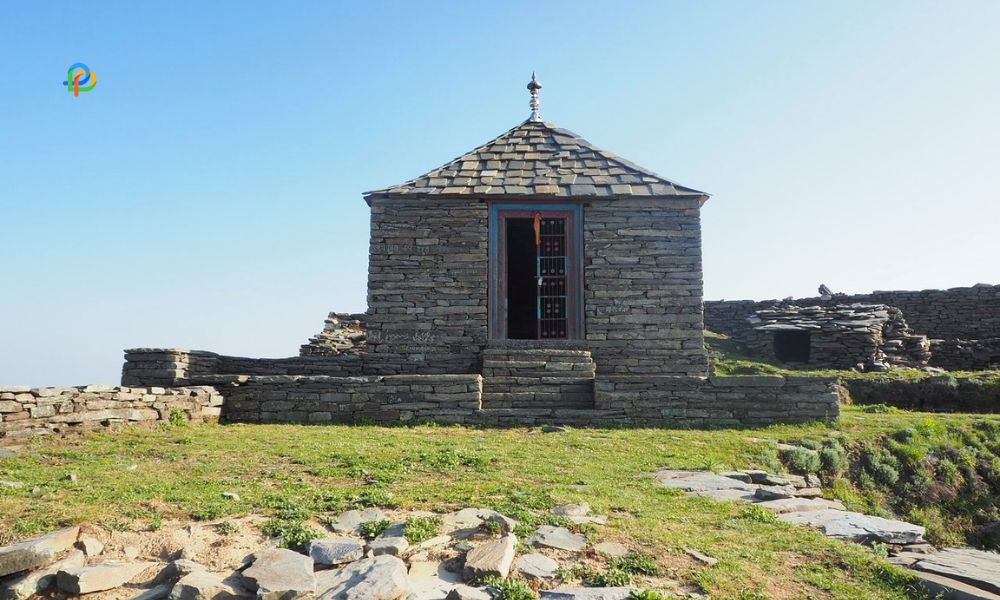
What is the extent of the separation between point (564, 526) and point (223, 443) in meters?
4.92

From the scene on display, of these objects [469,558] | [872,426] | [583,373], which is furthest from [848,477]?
[469,558]

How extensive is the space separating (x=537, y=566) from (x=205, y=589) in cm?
188

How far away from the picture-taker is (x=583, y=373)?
1138cm

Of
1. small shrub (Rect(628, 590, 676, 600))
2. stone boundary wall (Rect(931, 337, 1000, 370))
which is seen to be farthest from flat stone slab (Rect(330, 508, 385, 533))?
stone boundary wall (Rect(931, 337, 1000, 370))

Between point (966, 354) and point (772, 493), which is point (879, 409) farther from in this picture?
point (966, 354)

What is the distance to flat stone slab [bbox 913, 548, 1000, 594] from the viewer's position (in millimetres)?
4258

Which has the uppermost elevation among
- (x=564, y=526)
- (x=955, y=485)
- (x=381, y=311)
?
(x=381, y=311)

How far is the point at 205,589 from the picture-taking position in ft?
12.3

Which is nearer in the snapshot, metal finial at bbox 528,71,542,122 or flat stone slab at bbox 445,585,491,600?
flat stone slab at bbox 445,585,491,600

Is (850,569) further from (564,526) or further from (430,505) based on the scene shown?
(430,505)

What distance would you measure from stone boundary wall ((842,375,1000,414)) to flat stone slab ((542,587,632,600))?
13325 mm

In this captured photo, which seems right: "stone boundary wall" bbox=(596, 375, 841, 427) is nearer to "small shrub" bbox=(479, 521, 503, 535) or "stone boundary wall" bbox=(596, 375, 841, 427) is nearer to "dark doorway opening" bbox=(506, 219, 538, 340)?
"small shrub" bbox=(479, 521, 503, 535)

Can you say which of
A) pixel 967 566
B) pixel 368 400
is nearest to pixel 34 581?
pixel 967 566

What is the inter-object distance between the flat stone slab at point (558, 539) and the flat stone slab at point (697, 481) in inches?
83.3
